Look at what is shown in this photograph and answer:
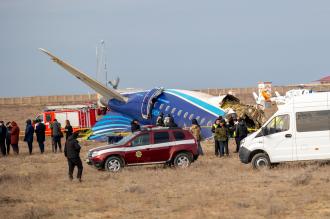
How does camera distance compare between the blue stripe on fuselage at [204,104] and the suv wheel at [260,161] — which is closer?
the suv wheel at [260,161]

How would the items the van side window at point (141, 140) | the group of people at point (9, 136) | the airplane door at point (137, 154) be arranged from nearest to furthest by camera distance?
the airplane door at point (137, 154), the van side window at point (141, 140), the group of people at point (9, 136)

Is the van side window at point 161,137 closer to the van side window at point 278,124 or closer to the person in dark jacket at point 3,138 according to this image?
the van side window at point 278,124

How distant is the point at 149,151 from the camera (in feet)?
88.6

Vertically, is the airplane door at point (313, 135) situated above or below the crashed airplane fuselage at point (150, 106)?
below

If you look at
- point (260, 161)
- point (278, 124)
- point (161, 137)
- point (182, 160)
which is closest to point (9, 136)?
point (161, 137)

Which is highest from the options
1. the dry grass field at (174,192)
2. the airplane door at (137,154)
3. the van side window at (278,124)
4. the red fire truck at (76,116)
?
the red fire truck at (76,116)

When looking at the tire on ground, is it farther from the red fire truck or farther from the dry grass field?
the red fire truck

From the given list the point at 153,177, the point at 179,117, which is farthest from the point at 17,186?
the point at 179,117

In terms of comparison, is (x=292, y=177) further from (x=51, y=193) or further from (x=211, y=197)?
(x=51, y=193)

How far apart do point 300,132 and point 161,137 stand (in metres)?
5.13

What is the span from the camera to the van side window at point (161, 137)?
89.4 ft

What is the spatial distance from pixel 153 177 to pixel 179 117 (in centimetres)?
1459

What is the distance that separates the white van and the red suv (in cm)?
331

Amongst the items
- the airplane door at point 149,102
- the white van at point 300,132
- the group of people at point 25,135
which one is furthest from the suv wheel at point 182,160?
the airplane door at point 149,102
